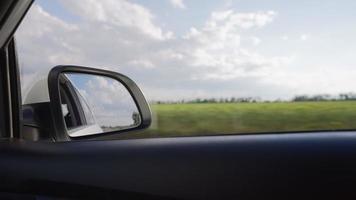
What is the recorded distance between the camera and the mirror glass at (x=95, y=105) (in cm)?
245

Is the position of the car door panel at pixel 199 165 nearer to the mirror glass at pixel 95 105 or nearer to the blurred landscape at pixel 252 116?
the blurred landscape at pixel 252 116

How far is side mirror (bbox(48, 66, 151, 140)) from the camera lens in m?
2.39

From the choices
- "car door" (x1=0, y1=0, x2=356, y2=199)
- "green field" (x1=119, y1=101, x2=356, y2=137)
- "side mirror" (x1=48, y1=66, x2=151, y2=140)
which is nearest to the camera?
"car door" (x1=0, y1=0, x2=356, y2=199)

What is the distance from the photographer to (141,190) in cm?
172

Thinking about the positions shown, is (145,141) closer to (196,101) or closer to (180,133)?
(180,133)

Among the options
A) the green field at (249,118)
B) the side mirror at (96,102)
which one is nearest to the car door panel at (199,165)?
the green field at (249,118)

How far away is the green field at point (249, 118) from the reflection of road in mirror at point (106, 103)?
0.49 ft

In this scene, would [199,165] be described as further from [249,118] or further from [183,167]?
[249,118]

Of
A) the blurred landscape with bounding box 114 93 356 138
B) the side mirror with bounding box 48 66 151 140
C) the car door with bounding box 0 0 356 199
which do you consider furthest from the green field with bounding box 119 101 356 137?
the car door with bounding box 0 0 356 199

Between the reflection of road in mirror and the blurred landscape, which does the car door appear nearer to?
the blurred landscape

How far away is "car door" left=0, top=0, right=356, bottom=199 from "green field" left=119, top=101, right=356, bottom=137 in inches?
8.9

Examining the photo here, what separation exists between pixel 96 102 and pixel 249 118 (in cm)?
71

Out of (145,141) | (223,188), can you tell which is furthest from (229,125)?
(223,188)

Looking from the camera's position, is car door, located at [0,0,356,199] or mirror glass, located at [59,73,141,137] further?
mirror glass, located at [59,73,141,137]
